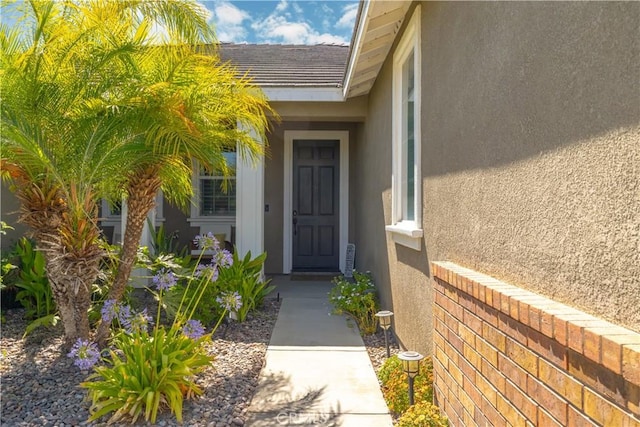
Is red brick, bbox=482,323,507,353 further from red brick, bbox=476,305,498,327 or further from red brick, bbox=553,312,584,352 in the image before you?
red brick, bbox=553,312,584,352

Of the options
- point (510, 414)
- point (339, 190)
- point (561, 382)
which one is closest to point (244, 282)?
point (339, 190)

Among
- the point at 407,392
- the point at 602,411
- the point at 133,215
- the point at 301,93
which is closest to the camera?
the point at 602,411

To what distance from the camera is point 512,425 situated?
1.67 metres

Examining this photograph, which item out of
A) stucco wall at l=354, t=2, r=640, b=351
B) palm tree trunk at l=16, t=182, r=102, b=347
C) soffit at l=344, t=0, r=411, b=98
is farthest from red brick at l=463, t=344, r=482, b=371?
palm tree trunk at l=16, t=182, r=102, b=347

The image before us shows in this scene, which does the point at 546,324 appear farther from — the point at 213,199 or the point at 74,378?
the point at 213,199

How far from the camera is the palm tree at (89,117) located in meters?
3.28

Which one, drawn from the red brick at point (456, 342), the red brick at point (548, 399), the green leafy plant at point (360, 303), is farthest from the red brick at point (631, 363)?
the green leafy plant at point (360, 303)

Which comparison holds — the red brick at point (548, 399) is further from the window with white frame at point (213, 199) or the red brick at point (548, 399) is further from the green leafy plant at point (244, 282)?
the window with white frame at point (213, 199)

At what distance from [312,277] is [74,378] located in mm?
5011

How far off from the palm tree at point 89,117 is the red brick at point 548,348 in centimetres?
269

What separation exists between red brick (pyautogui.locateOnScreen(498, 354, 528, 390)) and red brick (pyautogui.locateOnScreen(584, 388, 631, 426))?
365 mm

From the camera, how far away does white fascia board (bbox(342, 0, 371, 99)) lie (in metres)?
4.03

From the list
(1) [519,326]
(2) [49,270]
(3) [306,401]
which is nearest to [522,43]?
(1) [519,326]

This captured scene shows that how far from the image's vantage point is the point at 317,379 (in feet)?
11.8
